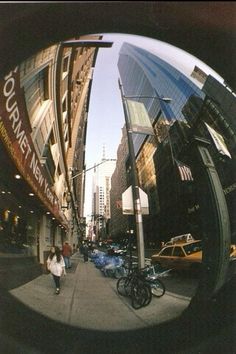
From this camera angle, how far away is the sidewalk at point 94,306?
58.0 inches

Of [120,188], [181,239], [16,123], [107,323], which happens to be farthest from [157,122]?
[107,323]

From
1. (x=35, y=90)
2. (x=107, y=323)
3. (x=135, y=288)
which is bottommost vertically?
(x=107, y=323)

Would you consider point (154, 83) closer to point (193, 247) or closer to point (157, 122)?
point (157, 122)

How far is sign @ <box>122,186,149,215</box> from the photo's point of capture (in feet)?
5.62

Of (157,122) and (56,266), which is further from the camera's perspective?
(157,122)

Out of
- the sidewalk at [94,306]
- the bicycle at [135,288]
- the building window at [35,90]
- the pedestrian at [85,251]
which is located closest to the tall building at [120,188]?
the bicycle at [135,288]

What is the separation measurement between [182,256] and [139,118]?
0.91m

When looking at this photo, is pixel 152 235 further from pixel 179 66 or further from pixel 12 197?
pixel 179 66

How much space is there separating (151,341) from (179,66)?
1698 millimetres

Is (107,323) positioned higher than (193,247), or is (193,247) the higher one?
(193,247)

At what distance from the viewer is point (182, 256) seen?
5.36 feet

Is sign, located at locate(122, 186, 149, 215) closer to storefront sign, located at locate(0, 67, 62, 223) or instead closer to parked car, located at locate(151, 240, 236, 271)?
parked car, located at locate(151, 240, 236, 271)

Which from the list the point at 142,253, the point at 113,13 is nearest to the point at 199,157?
the point at 142,253

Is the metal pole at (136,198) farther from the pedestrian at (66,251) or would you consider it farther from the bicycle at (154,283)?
the pedestrian at (66,251)
